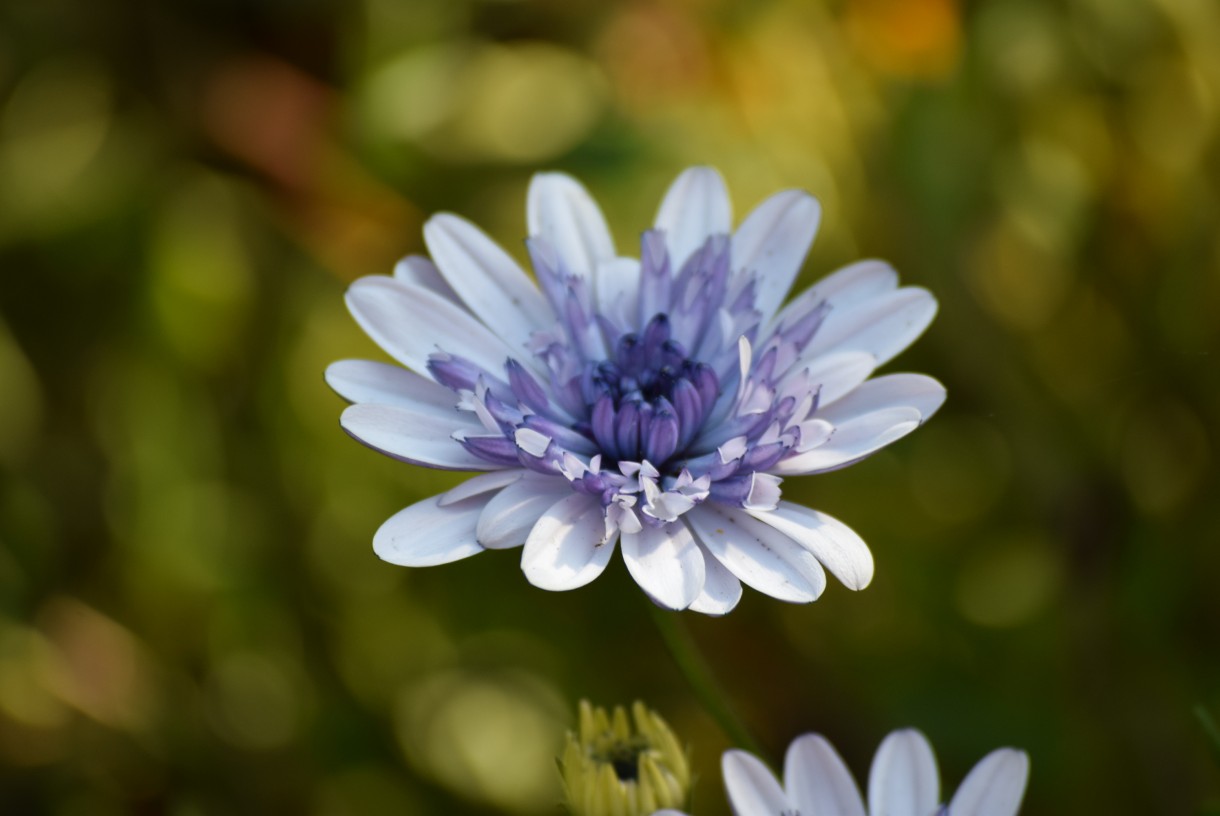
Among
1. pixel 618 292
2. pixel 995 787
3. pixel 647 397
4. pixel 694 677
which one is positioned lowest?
pixel 995 787

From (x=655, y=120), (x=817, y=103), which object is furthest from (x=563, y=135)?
(x=817, y=103)

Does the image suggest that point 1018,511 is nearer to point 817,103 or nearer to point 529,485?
point 817,103

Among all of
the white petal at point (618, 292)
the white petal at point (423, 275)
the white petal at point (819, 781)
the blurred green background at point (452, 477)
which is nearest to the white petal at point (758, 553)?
the white petal at point (819, 781)

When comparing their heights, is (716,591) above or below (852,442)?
below

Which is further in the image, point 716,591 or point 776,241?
point 776,241

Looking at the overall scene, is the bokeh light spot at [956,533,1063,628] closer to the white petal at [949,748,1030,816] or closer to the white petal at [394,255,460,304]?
the white petal at [949,748,1030,816]

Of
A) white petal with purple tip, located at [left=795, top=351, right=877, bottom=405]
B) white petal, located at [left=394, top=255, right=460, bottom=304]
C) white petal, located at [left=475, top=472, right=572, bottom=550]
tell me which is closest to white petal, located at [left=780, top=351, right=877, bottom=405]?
white petal with purple tip, located at [left=795, top=351, right=877, bottom=405]

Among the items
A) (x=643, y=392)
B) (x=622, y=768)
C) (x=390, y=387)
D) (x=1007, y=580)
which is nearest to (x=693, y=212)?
(x=643, y=392)

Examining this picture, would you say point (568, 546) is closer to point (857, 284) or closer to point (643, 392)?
point (643, 392)
